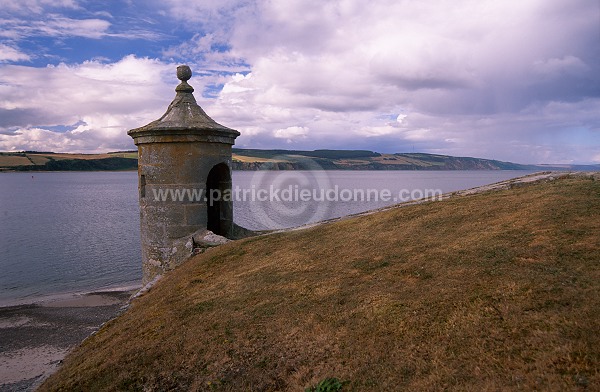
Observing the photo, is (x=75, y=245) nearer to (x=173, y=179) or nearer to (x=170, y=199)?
(x=170, y=199)

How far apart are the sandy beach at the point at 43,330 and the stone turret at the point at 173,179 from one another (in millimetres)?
2549

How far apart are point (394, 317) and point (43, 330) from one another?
624 inches

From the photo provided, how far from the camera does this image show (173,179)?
964cm

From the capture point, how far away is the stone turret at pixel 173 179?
31.4ft

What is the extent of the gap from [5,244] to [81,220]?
1182 centimetres

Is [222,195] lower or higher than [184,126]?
lower

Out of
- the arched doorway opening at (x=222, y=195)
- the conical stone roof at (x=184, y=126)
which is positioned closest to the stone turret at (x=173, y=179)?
the conical stone roof at (x=184, y=126)

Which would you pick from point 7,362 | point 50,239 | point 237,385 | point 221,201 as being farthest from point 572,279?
point 50,239

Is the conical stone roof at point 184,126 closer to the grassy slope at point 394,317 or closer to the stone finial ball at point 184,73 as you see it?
the stone finial ball at point 184,73

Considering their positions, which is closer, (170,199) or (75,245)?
(170,199)

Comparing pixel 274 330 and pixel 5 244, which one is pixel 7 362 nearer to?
pixel 274 330

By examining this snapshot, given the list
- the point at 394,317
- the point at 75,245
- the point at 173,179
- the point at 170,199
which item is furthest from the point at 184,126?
the point at 75,245

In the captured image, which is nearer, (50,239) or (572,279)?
(572,279)

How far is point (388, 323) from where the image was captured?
4488 millimetres
